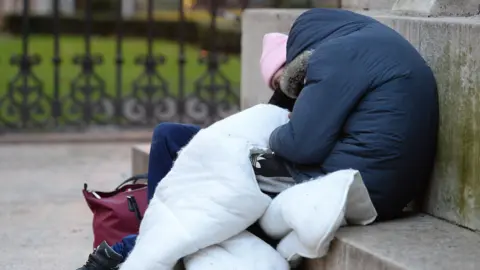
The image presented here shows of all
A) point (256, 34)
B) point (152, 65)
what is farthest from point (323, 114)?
point (152, 65)

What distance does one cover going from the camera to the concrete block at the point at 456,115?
160 inches

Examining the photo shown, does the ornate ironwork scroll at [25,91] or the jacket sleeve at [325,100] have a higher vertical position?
the jacket sleeve at [325,100]

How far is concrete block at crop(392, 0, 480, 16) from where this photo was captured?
4.92 m

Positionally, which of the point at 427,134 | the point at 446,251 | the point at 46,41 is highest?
the point at 427,134

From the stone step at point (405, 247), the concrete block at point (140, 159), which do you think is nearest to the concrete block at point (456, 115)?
the stone step at point (405, 247)

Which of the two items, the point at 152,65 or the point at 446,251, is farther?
the point at 152,65

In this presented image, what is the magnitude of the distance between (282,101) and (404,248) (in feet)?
3.54

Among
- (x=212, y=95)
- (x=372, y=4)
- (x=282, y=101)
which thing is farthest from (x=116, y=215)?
(x=212, y=95)

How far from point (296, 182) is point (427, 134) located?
0.50 metres

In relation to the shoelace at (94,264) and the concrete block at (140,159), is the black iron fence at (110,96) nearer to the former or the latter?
the concrete block at (140,159)

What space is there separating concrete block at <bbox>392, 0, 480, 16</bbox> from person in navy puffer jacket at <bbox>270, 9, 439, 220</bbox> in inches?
33.2

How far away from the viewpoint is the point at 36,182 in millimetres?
7238

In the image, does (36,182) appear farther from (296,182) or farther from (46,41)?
(46,41)

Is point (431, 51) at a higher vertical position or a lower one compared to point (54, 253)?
higher
